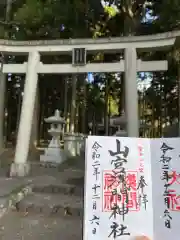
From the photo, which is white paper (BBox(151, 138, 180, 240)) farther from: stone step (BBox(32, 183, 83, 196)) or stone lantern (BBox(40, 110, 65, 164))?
stone lantern (BBox(40, 110, 65, 164))

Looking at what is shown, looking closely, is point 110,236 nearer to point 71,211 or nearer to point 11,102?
point 71,211

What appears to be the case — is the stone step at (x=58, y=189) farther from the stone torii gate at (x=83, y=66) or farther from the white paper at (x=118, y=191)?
the white paper at (x=118, y=191)

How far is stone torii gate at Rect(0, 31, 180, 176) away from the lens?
8312 millimetres

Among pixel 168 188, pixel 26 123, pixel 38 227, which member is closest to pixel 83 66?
pixel 26 123

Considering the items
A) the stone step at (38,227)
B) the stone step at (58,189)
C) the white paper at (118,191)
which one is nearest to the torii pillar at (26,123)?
the stone step at (58,189)

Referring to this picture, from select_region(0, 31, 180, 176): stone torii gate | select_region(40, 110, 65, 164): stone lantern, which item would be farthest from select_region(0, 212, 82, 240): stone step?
select_region(40, 110, 65, 164): stone lantern

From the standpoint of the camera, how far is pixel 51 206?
224 inches

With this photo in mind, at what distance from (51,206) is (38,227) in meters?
0.96

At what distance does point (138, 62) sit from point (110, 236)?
666 cm

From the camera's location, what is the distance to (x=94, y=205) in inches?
106

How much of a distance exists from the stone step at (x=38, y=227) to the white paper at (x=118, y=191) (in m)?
1.87

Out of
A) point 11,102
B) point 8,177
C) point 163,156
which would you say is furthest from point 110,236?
point 11,102

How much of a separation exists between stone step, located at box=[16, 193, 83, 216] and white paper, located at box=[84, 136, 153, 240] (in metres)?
2.92

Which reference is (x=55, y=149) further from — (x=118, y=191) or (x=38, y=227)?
(x=118, y=191)
